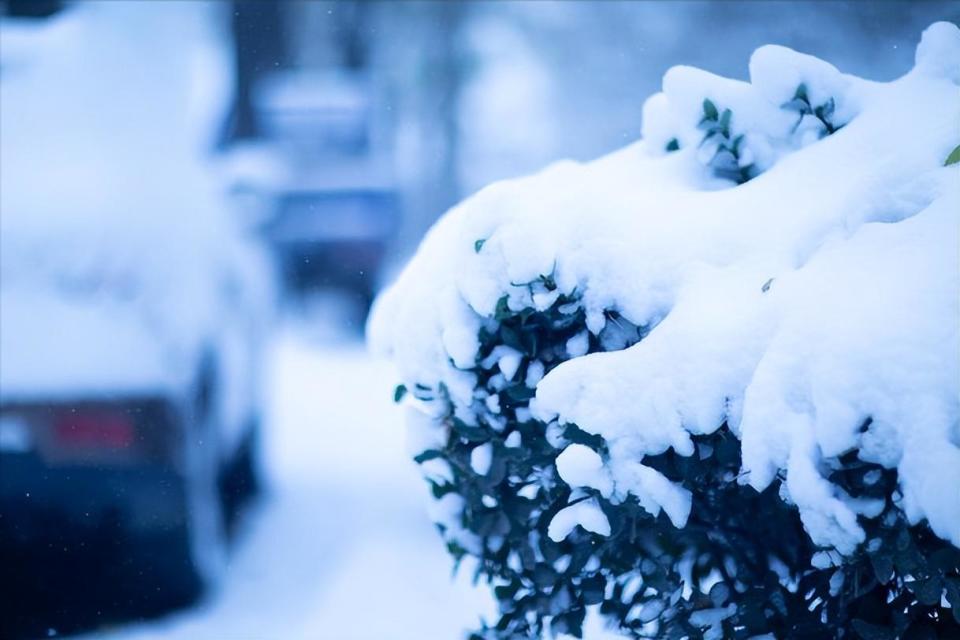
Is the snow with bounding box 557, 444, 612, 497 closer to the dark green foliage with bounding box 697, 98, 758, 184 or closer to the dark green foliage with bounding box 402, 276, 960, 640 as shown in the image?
the dark green foliage with bounding box 402, 276, 960, 640

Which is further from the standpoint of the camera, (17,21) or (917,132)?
(17,21)

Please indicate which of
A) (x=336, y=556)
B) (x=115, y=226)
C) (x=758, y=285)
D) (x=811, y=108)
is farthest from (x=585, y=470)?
(x=336, y=556)

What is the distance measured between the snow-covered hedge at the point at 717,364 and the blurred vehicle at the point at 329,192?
8.87 metres

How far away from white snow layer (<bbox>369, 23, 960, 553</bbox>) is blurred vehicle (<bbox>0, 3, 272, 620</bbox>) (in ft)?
6.04

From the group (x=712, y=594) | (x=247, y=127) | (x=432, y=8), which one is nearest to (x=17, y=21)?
(x=712, y=594)

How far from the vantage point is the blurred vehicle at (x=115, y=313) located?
3.65 meters

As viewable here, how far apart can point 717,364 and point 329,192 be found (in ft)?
35.2

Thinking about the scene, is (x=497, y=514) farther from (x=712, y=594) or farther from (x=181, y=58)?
(x=181, y=58)

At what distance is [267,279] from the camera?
6.03 m

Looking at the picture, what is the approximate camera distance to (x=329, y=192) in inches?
473

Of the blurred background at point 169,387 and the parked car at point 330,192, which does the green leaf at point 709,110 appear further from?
the parked car at point 330,192

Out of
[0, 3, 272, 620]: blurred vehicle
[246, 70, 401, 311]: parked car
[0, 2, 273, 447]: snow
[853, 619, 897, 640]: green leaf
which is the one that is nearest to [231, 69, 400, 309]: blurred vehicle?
[246, 70, 401, 311]: parked car

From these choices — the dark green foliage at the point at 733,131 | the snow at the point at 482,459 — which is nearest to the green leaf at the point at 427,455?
the snow at the point at 482,459

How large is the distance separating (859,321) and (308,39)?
16403 millimetres
